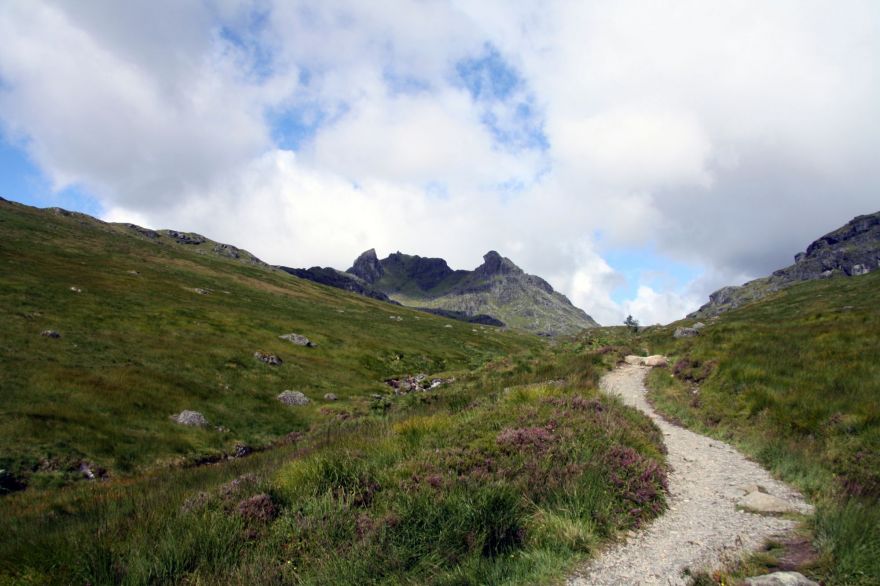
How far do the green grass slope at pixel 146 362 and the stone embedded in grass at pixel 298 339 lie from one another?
170cm

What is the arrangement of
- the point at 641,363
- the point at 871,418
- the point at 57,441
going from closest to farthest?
1. the point at 871,418
2. the point at 57,441
3. the point at 641,363

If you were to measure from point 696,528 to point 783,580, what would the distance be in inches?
96.3

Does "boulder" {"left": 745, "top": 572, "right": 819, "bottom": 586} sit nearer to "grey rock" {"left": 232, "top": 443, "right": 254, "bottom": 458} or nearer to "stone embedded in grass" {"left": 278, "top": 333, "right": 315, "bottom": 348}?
"grey rock" {"left": 232, "top": 443, "right": 254, "bottom": 458}

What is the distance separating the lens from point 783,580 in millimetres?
4992

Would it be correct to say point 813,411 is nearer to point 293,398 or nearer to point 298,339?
point 293,398

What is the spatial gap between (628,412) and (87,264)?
9173 cm

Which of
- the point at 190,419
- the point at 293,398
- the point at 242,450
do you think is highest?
the point at 293,398

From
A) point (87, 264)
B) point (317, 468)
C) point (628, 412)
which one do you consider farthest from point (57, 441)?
point (87, 264)

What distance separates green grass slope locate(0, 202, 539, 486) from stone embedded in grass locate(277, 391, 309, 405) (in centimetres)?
93

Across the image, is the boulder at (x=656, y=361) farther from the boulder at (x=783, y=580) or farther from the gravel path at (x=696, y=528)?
the boulder at (x=783, y=580)

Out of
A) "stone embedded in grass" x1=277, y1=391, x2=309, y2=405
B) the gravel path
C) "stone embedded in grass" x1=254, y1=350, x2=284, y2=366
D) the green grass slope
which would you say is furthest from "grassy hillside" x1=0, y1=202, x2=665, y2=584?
"stone embedded in grass" x1=254, y1=350, x2=284, y2=366

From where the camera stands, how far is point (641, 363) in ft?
93.5

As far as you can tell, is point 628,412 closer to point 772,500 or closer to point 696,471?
point 696,471

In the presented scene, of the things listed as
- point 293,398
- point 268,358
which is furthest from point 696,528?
point 268,358
